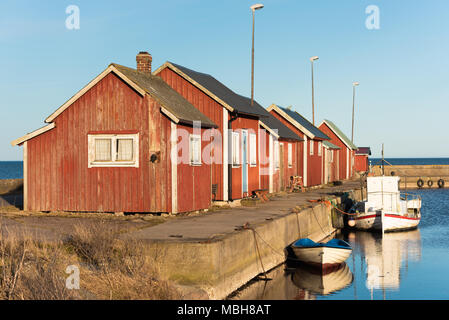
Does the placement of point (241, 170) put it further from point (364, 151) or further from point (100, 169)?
point (364, 151)

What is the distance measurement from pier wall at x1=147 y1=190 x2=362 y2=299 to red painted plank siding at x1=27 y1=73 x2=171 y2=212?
154 inches

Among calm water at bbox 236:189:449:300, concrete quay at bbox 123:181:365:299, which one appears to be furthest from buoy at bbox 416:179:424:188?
concrete quay at bbox 123:181:365:299

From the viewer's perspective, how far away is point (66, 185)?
20.0 metres

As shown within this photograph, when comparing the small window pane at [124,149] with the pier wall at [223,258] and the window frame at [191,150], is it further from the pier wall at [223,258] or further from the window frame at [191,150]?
the pier wall at [223,258]

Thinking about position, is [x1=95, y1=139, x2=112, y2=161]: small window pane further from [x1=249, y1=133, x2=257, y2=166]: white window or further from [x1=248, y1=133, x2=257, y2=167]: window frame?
[x1=249, y1=133, x2=257, y2=166]: white window

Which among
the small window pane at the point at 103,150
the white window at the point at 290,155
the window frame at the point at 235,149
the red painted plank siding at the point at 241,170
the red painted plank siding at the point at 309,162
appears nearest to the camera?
the small window pane at the point at 103,150

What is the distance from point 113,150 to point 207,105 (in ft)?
17.9

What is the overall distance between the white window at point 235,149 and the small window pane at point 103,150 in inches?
247

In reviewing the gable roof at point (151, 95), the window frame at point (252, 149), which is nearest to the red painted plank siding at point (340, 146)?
the window frame at point (252, 149)

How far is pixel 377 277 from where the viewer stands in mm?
18797

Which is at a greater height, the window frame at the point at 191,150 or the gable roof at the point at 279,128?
the gable roof at the point at 279,128

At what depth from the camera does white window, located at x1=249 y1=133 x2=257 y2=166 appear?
1034 inches

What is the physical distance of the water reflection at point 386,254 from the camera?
725 inches
